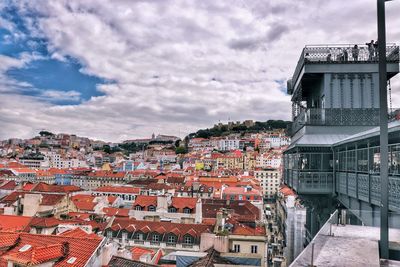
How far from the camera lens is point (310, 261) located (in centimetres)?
306

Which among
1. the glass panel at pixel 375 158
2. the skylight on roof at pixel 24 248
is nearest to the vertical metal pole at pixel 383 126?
the glass panel at pixel 375 158

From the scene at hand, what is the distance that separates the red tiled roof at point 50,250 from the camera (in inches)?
467

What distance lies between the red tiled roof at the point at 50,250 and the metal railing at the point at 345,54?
11152 millimetres

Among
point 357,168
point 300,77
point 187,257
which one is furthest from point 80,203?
point 357,168

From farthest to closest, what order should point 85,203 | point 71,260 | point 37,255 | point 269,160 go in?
point 269,160
point 85,203
point 71,260
point 37,255

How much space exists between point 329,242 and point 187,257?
13343 mm

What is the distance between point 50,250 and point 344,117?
39.3ft

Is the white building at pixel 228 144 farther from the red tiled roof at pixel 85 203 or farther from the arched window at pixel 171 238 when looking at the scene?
the arched window at pixel 171 238

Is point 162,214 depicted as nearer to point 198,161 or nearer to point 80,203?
point 80,203

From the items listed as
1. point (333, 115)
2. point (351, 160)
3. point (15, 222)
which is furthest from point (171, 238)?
point (351, 160)

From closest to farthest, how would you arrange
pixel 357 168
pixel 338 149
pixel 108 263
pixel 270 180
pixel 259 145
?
pixel 357 168 → pixel 338 149 → pixel 108 263 → pixel 270 180 → pixel 259 145

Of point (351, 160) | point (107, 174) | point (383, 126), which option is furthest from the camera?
point (107, 174)

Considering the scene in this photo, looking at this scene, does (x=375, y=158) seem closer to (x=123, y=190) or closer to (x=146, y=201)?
(x=146, y=201)

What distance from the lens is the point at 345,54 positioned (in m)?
14.3
